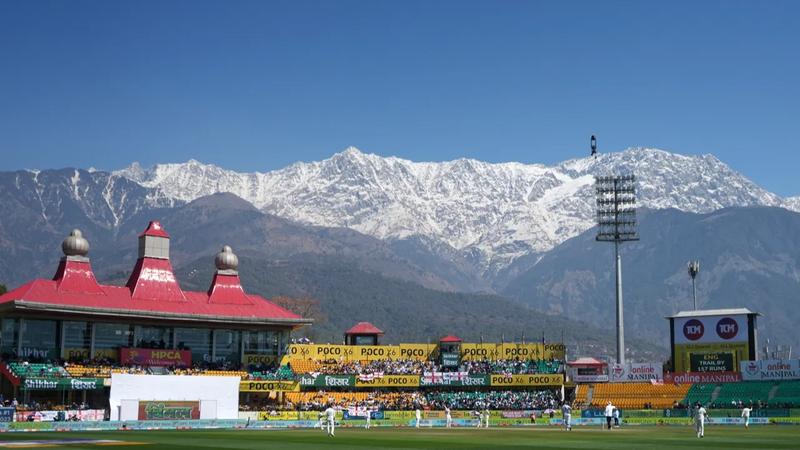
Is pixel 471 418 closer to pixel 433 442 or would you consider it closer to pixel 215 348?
pixel 215 348

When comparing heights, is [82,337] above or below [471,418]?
above

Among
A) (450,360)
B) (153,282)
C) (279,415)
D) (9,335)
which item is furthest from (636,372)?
(9,335)

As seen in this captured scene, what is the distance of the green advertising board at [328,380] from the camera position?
116875 mm

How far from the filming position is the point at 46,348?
105m

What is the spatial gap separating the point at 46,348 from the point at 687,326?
69564 millimetres

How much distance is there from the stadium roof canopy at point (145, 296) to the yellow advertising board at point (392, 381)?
10.1m

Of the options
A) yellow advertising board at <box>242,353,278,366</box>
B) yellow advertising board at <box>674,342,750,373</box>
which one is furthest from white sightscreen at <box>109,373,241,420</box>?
yellow advertising board at <box>674,342,750,373</box>

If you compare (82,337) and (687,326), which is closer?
(82,337)

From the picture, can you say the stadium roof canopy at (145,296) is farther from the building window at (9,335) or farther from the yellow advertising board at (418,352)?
the yellow advertising board at (418,352)

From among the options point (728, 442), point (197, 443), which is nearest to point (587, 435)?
point (728, 442)

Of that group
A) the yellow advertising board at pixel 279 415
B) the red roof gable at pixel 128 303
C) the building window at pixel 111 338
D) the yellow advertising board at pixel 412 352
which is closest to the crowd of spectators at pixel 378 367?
the yellow advertising board at pixel 412 352

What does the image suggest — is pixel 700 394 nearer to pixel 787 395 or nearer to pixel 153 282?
pixel 787 395

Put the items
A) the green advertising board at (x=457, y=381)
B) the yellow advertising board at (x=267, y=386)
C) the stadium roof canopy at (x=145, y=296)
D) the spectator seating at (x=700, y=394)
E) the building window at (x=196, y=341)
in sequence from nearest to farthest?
the stadium roof canopy at (x=145, y=296) < the yellow advertising board at (x=267, y=386) < the spectator seating at (x=700, y=394) < the building window at (x=196, y=341) < the green advertising board at (x=457, y=381)

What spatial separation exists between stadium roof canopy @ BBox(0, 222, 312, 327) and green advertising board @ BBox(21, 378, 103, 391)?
26.2 feet
